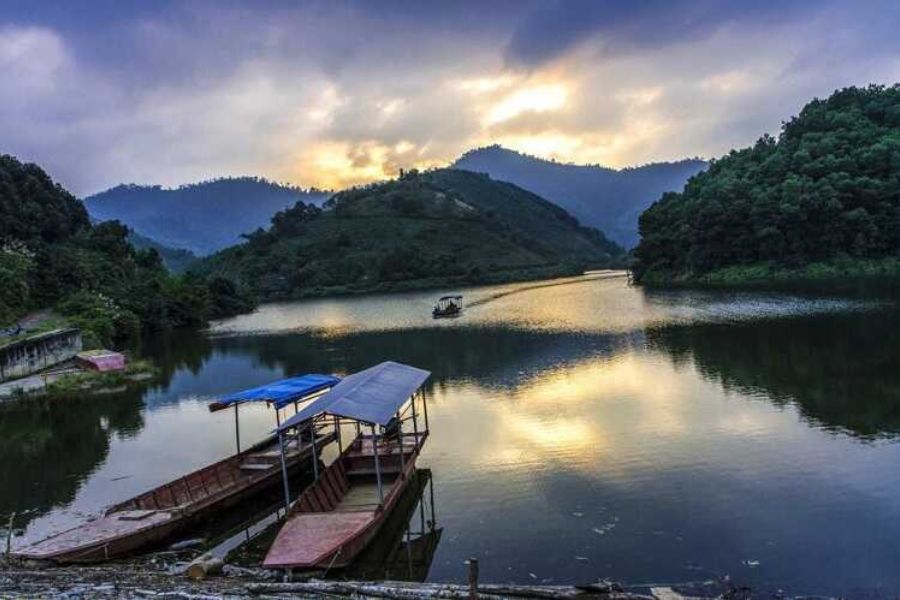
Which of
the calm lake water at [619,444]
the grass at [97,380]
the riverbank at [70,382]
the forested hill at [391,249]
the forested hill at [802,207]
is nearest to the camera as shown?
the calm lake water at [619,444]

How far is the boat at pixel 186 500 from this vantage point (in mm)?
14789

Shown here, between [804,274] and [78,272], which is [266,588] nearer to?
[78,272]

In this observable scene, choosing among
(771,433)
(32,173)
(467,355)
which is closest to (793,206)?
(467,355)

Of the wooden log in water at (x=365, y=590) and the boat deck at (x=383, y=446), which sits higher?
the boat deck at (x=383, y=446)

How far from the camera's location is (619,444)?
2166 centimetres

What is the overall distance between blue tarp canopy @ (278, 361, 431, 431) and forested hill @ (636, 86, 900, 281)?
70586 millimetres

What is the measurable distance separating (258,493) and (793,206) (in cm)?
7492

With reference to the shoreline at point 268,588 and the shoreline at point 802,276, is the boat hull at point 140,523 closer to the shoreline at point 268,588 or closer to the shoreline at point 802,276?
the shoreline at point 268,588

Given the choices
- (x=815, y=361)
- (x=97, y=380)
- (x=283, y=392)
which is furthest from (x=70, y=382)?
(x=815, y=361)

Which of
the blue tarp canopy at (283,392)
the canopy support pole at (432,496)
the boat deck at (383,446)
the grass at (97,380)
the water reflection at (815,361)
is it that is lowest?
the canopy support pole at (432,496)

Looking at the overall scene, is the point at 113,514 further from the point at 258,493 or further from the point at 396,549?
the point at 396,549

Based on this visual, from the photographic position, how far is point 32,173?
76.9 metres

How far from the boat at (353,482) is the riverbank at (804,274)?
201 feet

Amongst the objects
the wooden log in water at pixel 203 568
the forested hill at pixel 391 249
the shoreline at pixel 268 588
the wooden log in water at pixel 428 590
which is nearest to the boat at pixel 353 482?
the shoreline at pixel 268 588
